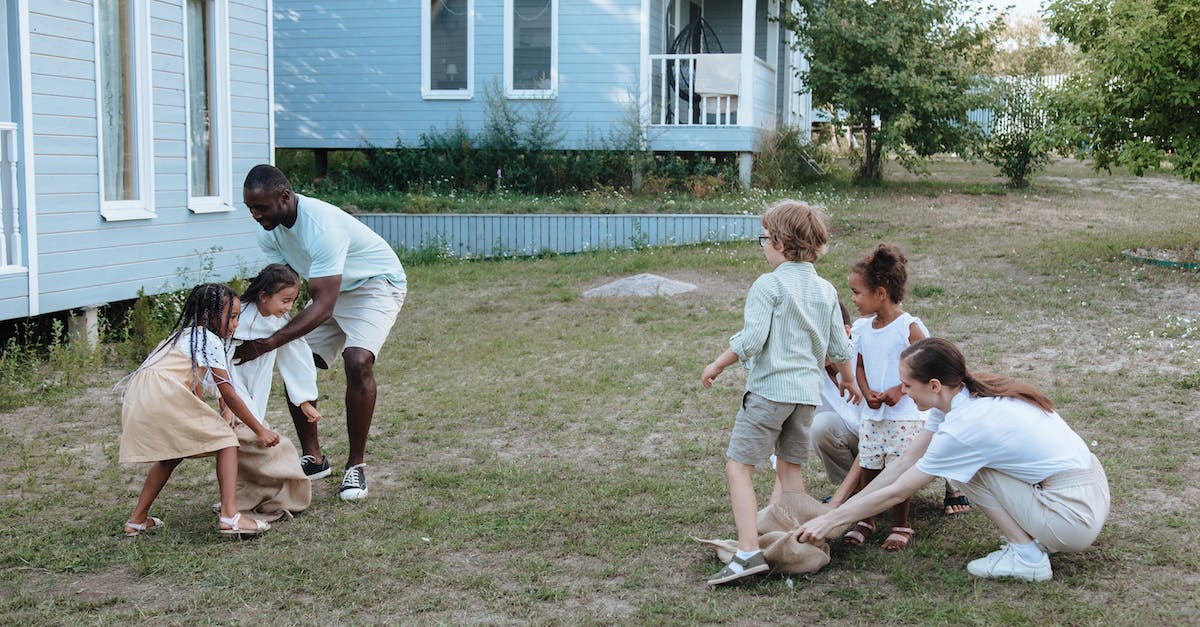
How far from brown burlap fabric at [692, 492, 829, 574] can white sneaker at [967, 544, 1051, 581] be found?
53cm

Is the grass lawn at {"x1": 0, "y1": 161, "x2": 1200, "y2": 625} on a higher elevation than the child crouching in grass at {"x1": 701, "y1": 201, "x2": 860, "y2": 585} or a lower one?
lower

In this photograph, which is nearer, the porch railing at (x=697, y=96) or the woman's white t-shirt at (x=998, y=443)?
the woman's white t-shirt at (x=998, y=443)

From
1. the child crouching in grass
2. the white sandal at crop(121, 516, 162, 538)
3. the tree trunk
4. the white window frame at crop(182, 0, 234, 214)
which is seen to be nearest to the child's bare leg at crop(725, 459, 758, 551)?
the child crouching in grass

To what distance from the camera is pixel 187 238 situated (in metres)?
9.50

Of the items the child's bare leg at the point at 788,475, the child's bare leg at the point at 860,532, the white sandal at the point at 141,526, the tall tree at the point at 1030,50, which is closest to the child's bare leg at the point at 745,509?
the child's bare leg at the point at 788,475

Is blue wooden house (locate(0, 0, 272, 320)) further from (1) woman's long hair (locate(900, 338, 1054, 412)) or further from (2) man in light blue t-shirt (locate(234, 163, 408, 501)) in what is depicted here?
(1) woman's long hair (locate(900, 338, 1054, 412))

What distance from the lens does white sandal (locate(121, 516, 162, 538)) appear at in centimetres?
462

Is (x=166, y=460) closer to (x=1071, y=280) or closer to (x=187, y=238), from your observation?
(x=187, y=238)

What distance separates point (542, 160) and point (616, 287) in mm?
5766

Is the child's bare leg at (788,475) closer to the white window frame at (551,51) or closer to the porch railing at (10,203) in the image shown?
the porch railing at (10,203)

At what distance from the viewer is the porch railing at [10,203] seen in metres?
7.51

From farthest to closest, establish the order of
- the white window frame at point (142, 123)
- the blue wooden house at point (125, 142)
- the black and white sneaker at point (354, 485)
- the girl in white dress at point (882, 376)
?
the white window frame at point (142, 123)
the blue wooden house at point (125, 142)
the black and white sneaker at point (354, 485)
the girl in white dress at point (882, 376)

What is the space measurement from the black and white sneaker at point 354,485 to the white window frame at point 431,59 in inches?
471

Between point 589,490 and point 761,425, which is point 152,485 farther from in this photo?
point 761,425
